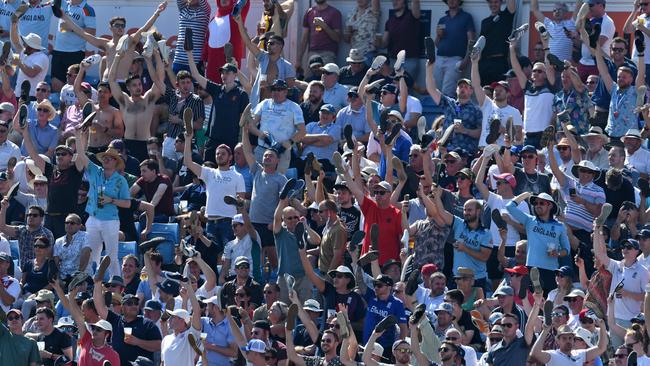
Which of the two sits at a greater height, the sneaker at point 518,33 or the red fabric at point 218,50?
the sneaker at point 518,33

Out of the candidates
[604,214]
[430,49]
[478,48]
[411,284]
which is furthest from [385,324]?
[478,48]

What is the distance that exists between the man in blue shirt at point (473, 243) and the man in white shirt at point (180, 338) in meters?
2.68

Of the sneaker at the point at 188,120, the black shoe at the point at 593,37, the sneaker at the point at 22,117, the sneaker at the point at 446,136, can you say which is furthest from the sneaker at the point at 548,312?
the sneaker at the point at 22,117

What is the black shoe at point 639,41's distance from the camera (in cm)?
2208

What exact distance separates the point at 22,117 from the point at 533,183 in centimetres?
606

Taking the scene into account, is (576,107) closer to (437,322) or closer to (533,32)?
(533,32)

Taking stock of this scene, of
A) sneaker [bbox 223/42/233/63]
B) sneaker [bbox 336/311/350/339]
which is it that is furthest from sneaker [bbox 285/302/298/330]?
sneaker [bbox 223/42/233/63]

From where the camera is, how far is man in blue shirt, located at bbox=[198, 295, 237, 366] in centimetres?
1859

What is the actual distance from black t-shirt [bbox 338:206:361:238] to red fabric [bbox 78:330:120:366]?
10.3ft

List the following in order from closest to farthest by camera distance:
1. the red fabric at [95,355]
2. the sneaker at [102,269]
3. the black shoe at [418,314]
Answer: the black shoe at [418,314] < the red fabric at [95,355] < the sneaker at [102,269]

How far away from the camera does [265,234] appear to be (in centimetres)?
2070

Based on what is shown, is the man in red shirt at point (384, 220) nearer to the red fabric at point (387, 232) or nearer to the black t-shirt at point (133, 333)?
the red fabric at point (387, 232)

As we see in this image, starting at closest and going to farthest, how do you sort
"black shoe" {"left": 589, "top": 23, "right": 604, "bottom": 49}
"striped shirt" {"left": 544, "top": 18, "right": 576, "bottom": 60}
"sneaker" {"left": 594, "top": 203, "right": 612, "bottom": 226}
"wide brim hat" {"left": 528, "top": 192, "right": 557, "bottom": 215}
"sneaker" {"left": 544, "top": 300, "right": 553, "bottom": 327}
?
"sneaker" {"left": 544, "top": 300, "right": 553, "bottom": 327} < "sneaker" {"left": 594, "top": 203, "right": 612, "bottom": 226} < "wide brim hat" {"left": 528, "top": 192, "right": 557, "bottom": 215} < "black shoe" {"left": 589, "top": 23, "right": 604, "bottom": 49} < "striped shirt" {"left": 544, "top": 18, "right": 576, "bottom": 60}

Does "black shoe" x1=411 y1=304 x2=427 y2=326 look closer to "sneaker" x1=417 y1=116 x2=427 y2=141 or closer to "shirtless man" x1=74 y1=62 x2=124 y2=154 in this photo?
"sneaker" x1=417 y1=116 x2=427 y2=141
